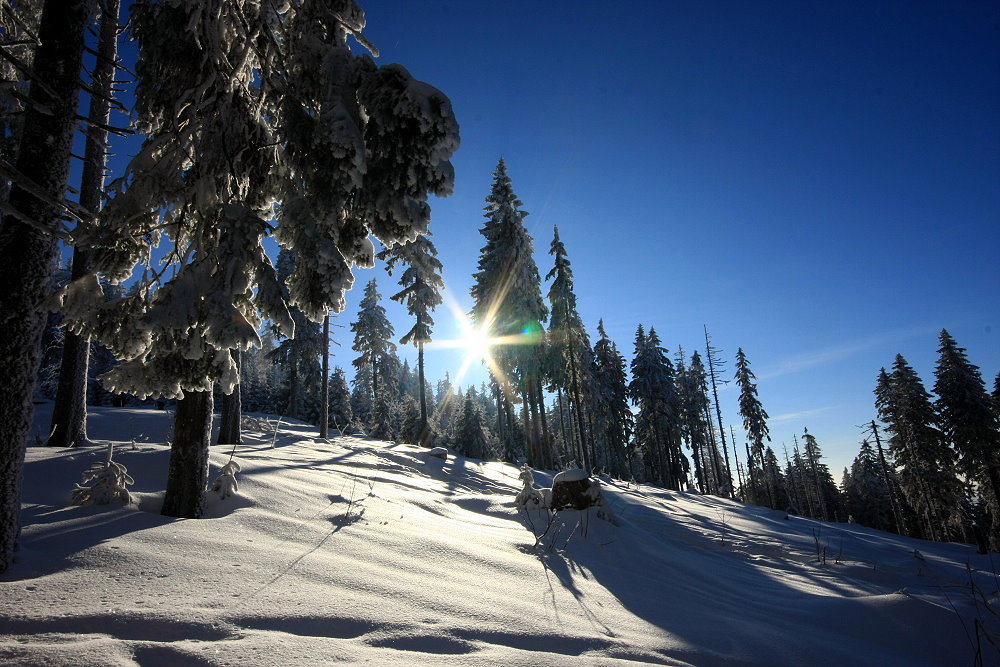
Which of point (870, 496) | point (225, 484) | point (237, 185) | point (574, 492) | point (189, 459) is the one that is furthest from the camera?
point (870, 496)

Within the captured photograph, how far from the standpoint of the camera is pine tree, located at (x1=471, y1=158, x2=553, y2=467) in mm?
23234

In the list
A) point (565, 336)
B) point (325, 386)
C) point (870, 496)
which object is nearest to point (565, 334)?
point (565, 336)

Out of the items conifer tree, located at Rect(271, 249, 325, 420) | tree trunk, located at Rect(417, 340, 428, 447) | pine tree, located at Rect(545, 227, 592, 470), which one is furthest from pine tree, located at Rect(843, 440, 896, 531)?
conifer tree, located at Rect(271, 249, 325, 420)

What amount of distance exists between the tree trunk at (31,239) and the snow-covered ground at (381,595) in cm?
61

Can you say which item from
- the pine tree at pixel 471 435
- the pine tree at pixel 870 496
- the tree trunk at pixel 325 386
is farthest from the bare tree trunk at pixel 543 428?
the pine tree at pixel 870 496

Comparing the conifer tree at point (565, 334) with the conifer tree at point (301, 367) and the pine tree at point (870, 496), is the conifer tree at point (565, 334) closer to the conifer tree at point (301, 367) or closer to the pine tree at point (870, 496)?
the conifer tree at point (301, 367)

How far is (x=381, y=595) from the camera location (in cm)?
321

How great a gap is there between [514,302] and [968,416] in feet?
87.8

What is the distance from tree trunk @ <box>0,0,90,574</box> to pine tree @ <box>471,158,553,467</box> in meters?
19.6

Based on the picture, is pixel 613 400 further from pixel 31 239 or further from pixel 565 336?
Answer: pixel 31 239

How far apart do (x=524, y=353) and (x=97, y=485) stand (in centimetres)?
1989

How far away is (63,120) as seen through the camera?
3.86 meters

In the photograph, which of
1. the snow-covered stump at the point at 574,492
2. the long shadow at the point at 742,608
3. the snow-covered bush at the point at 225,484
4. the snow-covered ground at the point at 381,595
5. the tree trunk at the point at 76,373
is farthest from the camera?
the snow-covered stump at the point at 574,492

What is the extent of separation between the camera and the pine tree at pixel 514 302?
2323 centimetres
